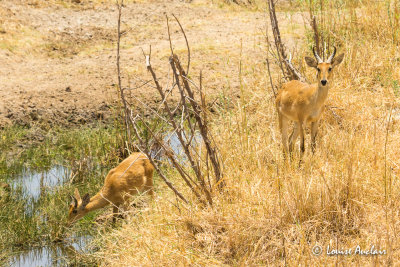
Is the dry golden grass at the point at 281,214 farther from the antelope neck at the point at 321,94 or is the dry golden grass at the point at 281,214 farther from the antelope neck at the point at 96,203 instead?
the antelope neck at the point at 96,203

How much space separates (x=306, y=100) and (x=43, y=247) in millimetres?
3180

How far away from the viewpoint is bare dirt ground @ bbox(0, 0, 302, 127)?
32.1 feet

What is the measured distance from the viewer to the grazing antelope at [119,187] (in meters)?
6.52

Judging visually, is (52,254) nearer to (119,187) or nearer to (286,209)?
(119,187)

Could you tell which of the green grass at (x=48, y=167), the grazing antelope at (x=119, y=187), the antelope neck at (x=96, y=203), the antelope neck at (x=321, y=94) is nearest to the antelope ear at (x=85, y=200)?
the grazing antelope at (x=119, y=187)

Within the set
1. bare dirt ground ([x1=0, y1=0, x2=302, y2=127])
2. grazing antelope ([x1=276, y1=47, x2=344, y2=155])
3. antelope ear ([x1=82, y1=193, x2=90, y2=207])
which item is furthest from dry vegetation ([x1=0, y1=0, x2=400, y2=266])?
bare dirt ground ([x1=0, y1=0, x2=302, y2=127])

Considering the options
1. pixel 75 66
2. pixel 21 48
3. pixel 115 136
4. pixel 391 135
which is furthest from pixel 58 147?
pixel 391 135

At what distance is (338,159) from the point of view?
5.61m

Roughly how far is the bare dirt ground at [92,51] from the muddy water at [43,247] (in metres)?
1.94

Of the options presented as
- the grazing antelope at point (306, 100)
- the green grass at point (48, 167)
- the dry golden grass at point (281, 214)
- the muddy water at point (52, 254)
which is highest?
the grazing antelope at point (306, 100)

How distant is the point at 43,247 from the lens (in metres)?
6.26

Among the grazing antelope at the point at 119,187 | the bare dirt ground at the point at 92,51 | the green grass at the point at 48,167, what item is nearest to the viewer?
the green grass at the point at 48,167

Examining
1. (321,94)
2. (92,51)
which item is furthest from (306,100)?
(92,51)

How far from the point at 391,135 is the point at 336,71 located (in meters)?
2.07
